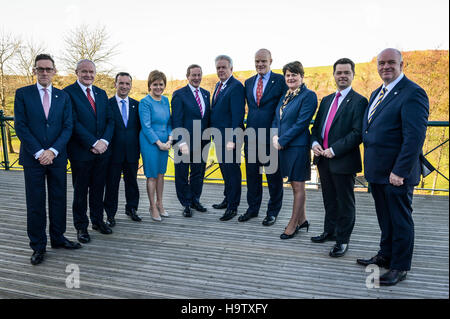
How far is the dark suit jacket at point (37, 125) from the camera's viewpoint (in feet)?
9.74

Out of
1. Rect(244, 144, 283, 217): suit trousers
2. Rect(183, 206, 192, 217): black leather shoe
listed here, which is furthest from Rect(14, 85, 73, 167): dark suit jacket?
Rect(244, 144, 283, 217): suit trousers

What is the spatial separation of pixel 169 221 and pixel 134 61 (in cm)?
1709

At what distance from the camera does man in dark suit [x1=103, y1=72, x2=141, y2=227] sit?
385 centimetres

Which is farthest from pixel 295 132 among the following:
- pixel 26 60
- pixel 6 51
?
pixel 6 51

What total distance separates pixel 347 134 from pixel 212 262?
1.75 meters

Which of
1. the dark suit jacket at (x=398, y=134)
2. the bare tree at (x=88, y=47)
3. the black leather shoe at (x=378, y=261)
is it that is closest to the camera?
the dark suit jacket at (x=398, y=134)

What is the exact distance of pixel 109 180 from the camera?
3900 mm

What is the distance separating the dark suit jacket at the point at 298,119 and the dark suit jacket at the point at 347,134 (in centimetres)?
35

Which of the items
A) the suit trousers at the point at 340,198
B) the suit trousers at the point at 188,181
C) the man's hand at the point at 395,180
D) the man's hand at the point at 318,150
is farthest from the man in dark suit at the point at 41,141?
the man's hand at the point at 395,180

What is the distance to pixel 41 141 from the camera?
3.04 metres

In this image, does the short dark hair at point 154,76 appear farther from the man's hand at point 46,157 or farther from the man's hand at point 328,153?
the man's hand at point 328,153
